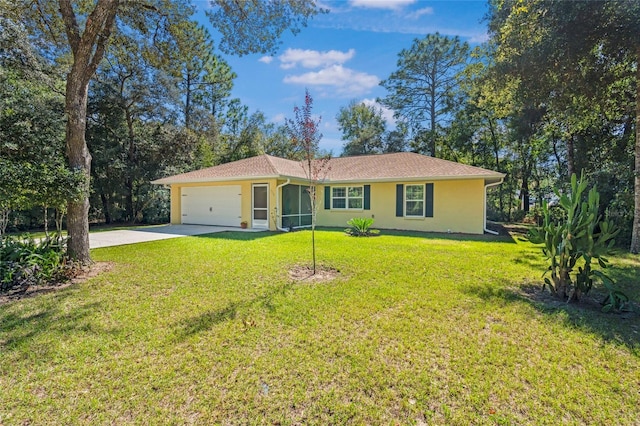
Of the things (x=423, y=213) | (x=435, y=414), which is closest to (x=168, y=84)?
(x=423, y=213)

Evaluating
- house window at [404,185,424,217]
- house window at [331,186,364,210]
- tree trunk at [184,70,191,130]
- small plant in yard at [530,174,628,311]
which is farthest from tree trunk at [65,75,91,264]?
tree trunk at [184,70,191,130]

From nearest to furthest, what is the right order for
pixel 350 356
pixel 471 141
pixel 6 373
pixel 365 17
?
pixel 6 373 < pixel 350 356 < pixel 365 17 < pixel 471 141

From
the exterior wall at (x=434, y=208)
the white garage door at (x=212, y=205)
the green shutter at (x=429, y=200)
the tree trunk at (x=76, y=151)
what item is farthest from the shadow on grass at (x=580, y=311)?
the white garage door at (x=212, y=205)

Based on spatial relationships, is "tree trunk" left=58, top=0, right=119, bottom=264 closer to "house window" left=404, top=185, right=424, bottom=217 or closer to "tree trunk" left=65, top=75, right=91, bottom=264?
"tree trunk" left=65, top=75, right=91, bottom=264

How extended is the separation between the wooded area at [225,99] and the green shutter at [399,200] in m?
4.55

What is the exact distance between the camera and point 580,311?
164 inches

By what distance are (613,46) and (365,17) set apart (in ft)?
21.4

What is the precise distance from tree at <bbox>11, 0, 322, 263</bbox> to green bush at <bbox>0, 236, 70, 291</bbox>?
0.57 meters

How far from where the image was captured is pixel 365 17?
955cm

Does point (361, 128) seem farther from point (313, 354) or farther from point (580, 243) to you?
point (313, 354)

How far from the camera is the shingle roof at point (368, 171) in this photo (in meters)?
12.2

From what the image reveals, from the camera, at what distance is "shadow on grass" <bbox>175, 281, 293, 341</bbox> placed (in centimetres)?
356

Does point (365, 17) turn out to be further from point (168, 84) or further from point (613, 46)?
point (168, 84)

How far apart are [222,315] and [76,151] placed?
15.9 ft
